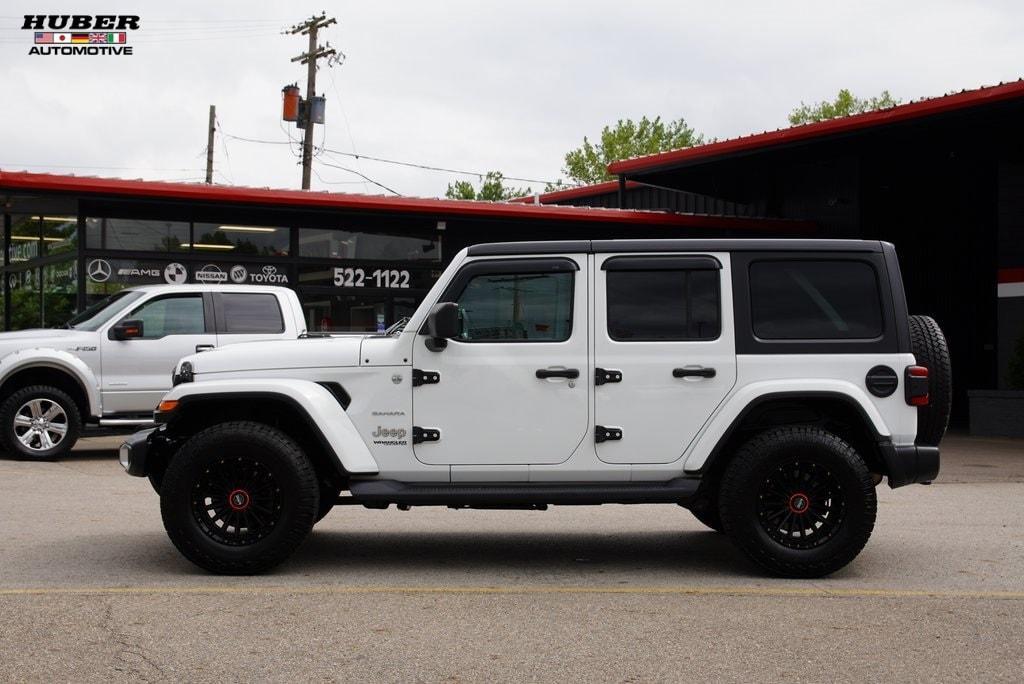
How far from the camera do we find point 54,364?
13.6 meters

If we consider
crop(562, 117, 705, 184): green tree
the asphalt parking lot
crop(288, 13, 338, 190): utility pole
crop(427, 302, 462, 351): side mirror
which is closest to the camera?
the asphalt parking lot

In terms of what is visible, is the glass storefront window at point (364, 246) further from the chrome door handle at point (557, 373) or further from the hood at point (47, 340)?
the chrome door handle at point (557, 373)

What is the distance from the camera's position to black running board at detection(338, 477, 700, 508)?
23.6 feet

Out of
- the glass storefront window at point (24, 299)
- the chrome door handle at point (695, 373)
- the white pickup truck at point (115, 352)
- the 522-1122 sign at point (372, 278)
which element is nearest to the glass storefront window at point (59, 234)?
the glass storefront window at point (24, 299)

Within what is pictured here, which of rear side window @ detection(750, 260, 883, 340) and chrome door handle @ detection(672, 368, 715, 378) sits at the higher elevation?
rear side window @ detection(750, 260, 883, 340)

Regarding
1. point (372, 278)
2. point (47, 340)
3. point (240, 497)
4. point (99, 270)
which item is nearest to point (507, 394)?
point (240, 497)

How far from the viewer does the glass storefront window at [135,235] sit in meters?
19.1

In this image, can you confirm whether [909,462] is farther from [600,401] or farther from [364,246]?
[364,246]

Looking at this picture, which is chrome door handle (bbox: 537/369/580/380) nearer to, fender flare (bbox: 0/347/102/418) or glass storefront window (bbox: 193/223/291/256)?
fender flare (bbox: 0/347/102/418)

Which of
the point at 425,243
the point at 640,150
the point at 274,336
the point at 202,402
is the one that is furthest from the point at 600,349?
the point at 640,150

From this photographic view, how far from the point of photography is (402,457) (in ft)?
23.9

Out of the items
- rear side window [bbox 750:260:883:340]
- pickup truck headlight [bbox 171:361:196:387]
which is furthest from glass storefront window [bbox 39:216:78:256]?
rear side window [bbox 750:260:883:340]

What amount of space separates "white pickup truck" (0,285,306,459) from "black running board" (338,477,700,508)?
681 centimetres

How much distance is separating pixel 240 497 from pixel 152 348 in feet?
23.8
